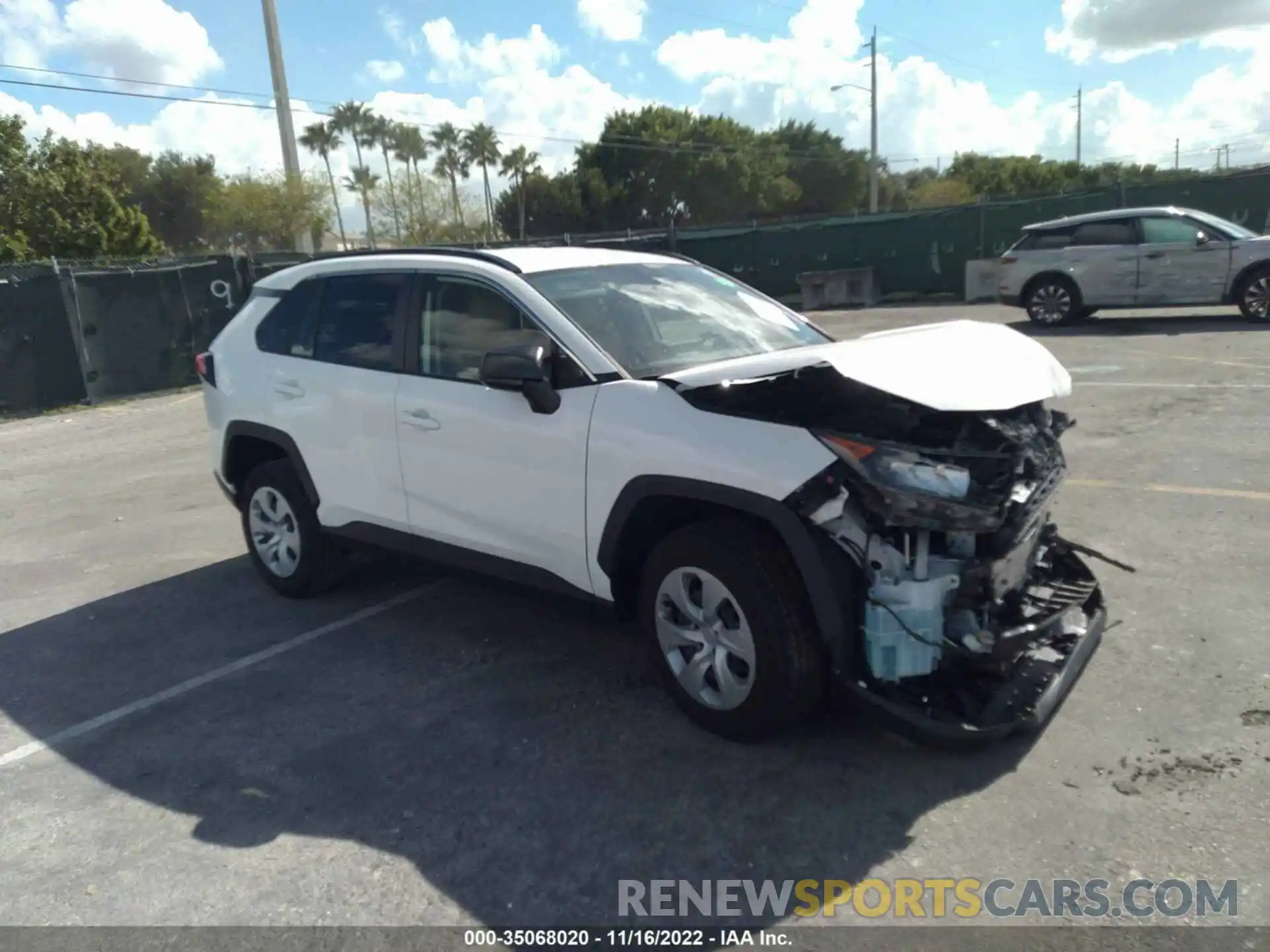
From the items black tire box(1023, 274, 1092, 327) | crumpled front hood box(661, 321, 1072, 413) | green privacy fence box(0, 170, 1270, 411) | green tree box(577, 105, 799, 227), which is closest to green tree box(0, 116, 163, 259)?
green privacy fence box(0, 170, 1270, 411)

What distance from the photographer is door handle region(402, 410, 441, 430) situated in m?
4.49

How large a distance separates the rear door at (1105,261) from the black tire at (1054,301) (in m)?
0.14

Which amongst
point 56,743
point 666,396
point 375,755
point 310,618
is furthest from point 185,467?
point 666,396

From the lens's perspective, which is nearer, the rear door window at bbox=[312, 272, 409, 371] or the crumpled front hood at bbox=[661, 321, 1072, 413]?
the crumpled front hood at bbox=[661, 321, 1072, 413]

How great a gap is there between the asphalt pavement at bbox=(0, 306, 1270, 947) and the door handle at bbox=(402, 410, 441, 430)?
770mm

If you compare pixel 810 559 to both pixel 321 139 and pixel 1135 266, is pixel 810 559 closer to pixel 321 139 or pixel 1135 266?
pixel 1135 266

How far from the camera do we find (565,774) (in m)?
3.62

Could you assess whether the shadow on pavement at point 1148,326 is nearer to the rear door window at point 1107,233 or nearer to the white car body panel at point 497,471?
the rear door window at point 1107,233

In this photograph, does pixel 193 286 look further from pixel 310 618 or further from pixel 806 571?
pixel 806 571

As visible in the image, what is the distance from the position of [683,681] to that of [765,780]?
0.50 meters

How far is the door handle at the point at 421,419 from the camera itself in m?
4.49

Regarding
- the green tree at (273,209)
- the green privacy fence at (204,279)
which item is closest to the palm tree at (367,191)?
the green tree at (273,209)

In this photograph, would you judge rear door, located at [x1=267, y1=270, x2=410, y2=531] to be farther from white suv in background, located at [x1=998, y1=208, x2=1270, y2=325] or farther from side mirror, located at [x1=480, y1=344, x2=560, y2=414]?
white suv in background, located at [x1=998, y1=208, x2=1270, y2=325]

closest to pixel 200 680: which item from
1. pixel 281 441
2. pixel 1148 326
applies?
pixel 281 441
